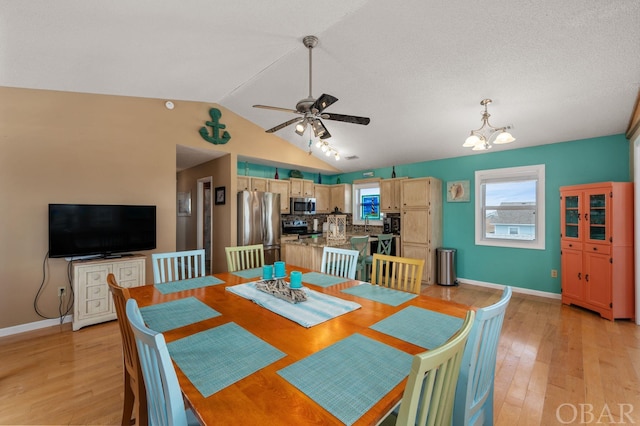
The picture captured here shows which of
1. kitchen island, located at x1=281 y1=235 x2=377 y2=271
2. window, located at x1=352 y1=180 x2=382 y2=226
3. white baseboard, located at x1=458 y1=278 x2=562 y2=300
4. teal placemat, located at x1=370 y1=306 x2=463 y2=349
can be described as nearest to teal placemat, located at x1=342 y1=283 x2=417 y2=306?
teal placemat, located at x1=370 y1=306 x2=463 y2=349

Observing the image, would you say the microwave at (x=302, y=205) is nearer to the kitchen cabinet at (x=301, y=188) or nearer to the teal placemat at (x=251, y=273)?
the kitchen cabinet at (x=301, y=188)

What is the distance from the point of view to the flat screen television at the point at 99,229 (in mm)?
3090

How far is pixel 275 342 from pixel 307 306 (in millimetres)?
435

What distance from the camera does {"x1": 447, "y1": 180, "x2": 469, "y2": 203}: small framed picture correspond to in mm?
4921

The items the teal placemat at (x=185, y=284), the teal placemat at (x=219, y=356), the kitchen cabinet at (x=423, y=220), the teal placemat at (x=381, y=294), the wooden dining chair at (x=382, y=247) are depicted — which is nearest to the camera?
the teal placemat at (x=219, y=356)

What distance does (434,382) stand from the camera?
32.6 inches

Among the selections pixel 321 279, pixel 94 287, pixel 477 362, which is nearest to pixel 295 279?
pixel 321 279

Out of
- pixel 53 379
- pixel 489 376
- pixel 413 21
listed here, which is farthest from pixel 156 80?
pixel 489 376

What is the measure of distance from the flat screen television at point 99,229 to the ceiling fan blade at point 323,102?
114 inches

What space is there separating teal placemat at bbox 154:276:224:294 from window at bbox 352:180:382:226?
452 centimetres

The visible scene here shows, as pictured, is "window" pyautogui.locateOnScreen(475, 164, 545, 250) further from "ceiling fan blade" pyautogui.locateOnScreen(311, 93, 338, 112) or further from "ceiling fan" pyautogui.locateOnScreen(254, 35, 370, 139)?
"ceiling fan blade" pyautogui.locateOnScreen(311, 93, 338, 112)

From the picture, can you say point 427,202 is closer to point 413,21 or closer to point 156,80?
point 413,21

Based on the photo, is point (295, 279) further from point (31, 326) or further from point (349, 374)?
point (31, 326)

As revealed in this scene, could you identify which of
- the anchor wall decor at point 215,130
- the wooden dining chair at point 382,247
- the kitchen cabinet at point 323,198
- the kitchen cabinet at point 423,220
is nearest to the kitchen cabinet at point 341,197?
the kitchen cabinet at point 323,198
